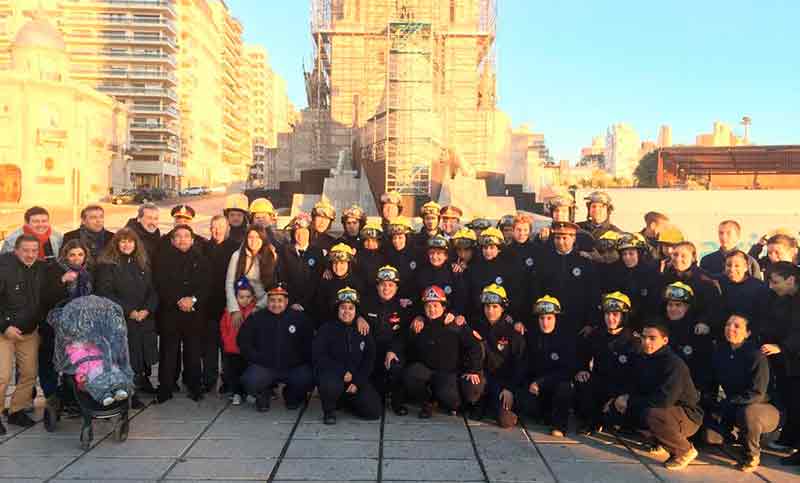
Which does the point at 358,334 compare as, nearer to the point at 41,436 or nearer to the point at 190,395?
the point at 190,395

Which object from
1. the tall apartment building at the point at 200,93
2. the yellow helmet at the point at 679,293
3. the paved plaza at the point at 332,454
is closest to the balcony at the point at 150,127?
the tall apartment building at the point at 200,93

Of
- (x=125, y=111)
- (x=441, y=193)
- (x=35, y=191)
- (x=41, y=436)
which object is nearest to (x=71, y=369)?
(x=41, y=436)

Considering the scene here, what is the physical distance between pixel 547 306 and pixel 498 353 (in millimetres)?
681

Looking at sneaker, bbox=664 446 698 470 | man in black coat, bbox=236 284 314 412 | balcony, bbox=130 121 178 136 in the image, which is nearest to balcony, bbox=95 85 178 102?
balcony, bbox=130 121 178 136

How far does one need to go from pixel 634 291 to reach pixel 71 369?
514 centimetres

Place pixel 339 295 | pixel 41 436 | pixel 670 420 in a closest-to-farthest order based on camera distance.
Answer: pixel 670 420
pixel 41 436
pixel 339 295

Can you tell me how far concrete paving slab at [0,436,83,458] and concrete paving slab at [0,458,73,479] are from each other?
0.30 ft

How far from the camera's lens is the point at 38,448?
5398 mm

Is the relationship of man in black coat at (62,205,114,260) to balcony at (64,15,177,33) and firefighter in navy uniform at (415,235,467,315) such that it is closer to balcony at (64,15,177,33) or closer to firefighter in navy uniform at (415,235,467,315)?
Result: firefighter in navy uniform at (415,235,467,315)

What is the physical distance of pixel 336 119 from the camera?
3291 centimetres

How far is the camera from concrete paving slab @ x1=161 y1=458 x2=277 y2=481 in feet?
15.8

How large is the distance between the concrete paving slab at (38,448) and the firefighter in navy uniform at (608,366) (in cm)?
431

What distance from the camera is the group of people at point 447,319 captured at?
550cm

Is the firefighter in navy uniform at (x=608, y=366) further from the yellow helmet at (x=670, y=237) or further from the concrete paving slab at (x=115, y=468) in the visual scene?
the concrete paving slab at (x=115, y=468)
